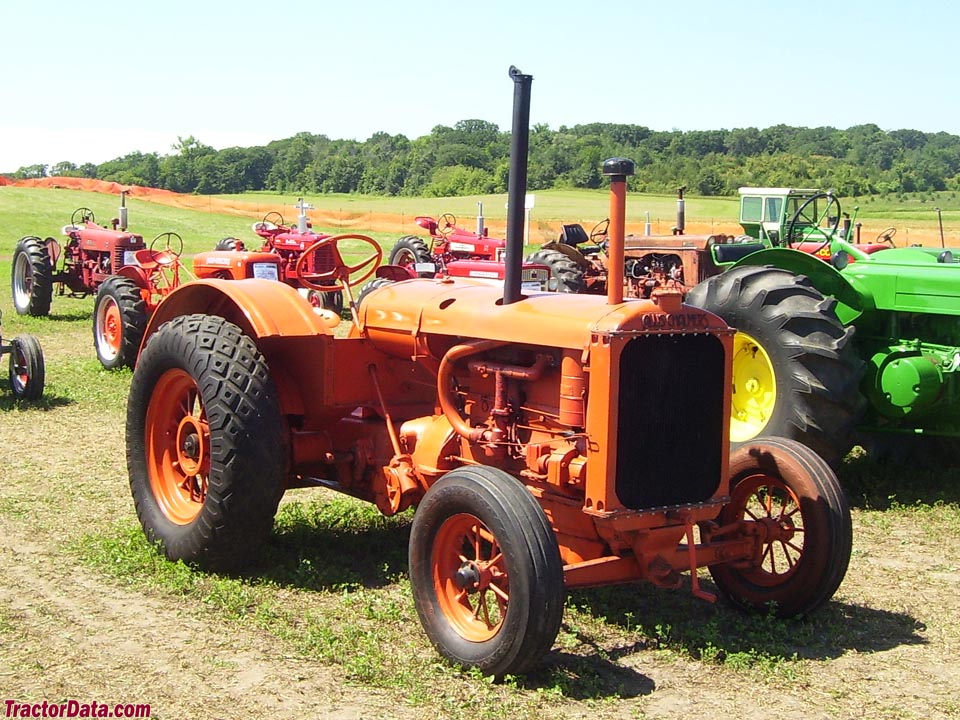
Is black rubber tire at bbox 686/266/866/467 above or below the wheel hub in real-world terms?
above

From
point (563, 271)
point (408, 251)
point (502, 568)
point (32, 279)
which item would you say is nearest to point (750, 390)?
point (502, 568)

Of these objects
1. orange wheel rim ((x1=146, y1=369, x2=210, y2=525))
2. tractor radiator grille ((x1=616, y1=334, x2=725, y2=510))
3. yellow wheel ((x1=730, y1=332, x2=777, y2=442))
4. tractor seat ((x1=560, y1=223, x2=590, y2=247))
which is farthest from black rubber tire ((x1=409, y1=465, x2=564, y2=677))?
tractor seat ((x1=560, y1=223, x2=590, y2=247))

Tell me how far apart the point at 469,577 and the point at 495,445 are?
0.69 m

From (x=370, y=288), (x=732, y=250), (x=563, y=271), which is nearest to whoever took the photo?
(x=370, y=288)

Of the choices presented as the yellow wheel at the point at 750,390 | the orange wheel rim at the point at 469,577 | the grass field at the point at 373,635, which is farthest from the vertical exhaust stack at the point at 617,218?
the yellow wheel at the point at 750,390

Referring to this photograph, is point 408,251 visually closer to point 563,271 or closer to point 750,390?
point 563,271

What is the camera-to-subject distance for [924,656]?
14.7 feet

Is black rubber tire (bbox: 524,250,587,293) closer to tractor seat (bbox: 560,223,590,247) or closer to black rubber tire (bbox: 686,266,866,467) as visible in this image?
tractor seat (bbox: 560,223,590,247)

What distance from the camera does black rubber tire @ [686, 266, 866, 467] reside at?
21.9ft

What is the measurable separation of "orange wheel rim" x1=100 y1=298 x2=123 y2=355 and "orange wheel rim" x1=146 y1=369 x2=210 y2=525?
6.36 meters

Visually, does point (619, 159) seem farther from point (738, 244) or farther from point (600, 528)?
point (738, 244)

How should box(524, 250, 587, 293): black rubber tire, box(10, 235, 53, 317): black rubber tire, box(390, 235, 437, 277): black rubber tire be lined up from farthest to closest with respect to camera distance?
box(390, 235, 437, 277): black rubber tire → box(10, 235, 53, 317): black rubber tire → box(524, 250, 587, 293): black rubber tire

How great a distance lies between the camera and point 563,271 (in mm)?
13961

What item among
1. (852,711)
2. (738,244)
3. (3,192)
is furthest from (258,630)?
(3,192)
